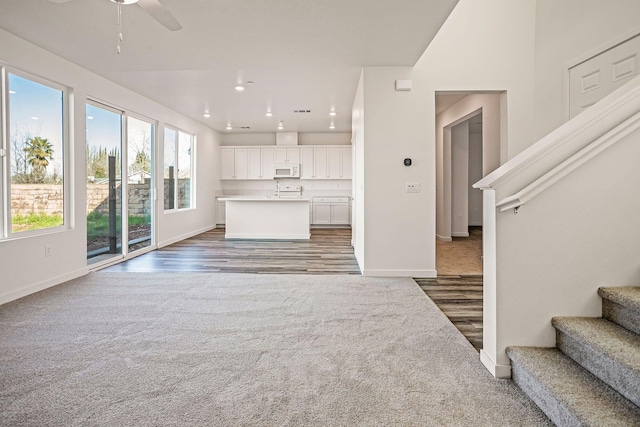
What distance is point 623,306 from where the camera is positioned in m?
1.79

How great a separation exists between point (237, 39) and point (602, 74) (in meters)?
3.52

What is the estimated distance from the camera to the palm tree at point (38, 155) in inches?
151

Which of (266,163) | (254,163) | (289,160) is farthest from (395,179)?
(254,163)

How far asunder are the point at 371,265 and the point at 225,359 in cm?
253

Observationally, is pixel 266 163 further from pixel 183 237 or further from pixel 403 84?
pixel 403 84

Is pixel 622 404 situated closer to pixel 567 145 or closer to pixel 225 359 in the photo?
pixel 567 145

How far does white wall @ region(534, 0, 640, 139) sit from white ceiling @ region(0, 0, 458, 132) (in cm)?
153

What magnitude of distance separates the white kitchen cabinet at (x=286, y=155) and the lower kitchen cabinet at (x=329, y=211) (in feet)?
4.15

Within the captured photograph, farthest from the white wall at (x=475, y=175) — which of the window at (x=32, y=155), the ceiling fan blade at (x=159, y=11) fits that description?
the window at (x=32, y=155)

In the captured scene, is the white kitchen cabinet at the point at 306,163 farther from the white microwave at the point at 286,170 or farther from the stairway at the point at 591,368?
the stairway at the point at 591,368

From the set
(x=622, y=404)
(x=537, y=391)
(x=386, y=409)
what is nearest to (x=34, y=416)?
(x=386, y=409)

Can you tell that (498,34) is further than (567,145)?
Yes

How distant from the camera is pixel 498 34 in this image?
14.0 ft

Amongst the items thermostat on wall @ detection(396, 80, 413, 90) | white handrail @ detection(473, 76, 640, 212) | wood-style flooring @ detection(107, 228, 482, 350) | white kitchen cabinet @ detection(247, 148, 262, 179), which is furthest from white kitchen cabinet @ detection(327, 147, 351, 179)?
white handrail @ detection(473, 76, 640, 212)
